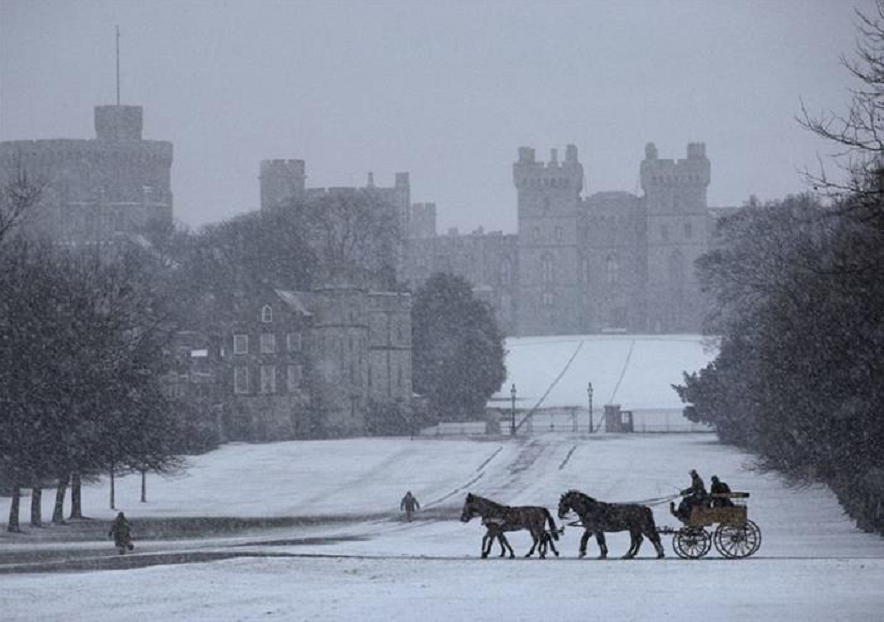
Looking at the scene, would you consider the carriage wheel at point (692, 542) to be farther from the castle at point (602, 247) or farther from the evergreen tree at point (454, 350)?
the castle at point (602, 247)

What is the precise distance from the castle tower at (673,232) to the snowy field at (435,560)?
99336mm

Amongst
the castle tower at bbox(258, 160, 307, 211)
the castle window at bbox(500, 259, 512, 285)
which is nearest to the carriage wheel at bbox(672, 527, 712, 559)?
the castle window at bbox(500, 259, 512, 285)

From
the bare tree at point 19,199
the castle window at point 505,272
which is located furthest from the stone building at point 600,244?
the bare tree at point 19,199

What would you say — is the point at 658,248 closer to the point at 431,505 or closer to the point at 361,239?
the point at 361,239

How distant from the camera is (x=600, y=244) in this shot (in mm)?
188250

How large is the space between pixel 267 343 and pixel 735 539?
236 ft

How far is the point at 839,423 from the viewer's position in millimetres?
46562

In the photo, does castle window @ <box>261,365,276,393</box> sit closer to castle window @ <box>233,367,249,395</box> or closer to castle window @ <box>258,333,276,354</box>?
castle window @ <box>233,367,249,395</box>

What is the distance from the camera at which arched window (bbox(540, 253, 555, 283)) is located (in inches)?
7324

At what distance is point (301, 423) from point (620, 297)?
87.6 m

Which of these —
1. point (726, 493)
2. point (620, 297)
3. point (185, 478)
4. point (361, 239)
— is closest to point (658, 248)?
point (620, 297)

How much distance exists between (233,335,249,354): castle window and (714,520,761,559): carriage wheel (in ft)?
232

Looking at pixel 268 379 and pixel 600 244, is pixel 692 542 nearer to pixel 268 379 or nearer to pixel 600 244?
pixel 268 379

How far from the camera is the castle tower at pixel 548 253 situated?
186125mm
